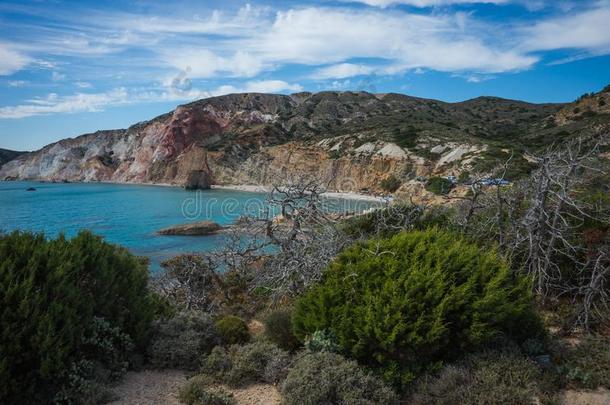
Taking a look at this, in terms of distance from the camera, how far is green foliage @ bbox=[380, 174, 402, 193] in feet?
202

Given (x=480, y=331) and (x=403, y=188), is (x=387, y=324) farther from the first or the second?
(x=403, y=188)

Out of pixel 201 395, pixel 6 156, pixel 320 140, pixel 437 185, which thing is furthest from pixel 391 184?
pixel 6 156

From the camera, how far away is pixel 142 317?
6.75 meters

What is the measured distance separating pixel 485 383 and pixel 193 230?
35765 millimetres

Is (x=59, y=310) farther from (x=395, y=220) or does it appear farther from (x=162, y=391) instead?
(x=395, y=220)

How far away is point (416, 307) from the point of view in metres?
5.83

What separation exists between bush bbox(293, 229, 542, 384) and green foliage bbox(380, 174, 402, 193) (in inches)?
2165

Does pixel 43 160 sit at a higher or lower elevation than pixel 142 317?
higher

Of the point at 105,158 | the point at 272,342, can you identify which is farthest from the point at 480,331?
the point at 105,158

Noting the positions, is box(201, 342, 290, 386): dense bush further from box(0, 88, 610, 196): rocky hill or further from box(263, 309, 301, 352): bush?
box(0, 88, 610, 196): rocky hill

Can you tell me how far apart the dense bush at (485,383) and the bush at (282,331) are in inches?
87.5

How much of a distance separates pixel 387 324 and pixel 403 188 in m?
52.3

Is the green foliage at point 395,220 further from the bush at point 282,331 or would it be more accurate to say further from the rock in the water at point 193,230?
the rock in the water at point 193,230

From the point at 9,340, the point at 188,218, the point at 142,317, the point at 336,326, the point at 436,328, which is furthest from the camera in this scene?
the point at 188,218
